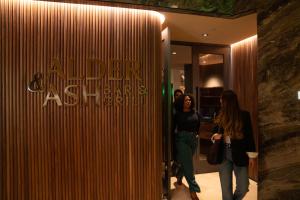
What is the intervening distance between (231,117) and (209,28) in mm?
1850

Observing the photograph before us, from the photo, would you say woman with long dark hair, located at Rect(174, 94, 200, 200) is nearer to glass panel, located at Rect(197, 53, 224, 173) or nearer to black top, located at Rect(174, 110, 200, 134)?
black top, located at Rect(174, 110, 200, 134)

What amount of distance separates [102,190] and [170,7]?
2.55m

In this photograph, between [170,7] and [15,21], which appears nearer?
[15,21]

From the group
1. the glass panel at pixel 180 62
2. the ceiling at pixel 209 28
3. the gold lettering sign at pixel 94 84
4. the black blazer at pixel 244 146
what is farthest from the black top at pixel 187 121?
the glass panel at pixel 180 62

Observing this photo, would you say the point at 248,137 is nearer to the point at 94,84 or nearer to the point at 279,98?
the point at 279,98

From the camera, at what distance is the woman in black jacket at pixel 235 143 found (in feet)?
9.77

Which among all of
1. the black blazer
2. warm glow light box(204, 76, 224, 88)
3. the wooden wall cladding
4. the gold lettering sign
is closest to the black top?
the wooden wall cladding

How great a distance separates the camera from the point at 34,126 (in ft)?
10.3

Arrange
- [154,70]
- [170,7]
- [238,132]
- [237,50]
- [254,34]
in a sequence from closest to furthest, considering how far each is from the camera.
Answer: [238,132] → [170,7] → [154,70] → [254,34] → [237,50]

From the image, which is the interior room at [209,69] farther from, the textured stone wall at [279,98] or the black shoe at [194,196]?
the textured stone wall at [279,98]

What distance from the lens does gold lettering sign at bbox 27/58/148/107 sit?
3.18 metres

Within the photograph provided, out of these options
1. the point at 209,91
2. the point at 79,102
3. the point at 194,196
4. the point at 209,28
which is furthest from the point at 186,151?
the point at 209,28

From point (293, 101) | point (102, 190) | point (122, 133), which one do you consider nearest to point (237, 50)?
point (293, 101)

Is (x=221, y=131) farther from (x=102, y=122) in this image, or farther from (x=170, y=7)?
(x=170, y=7)
